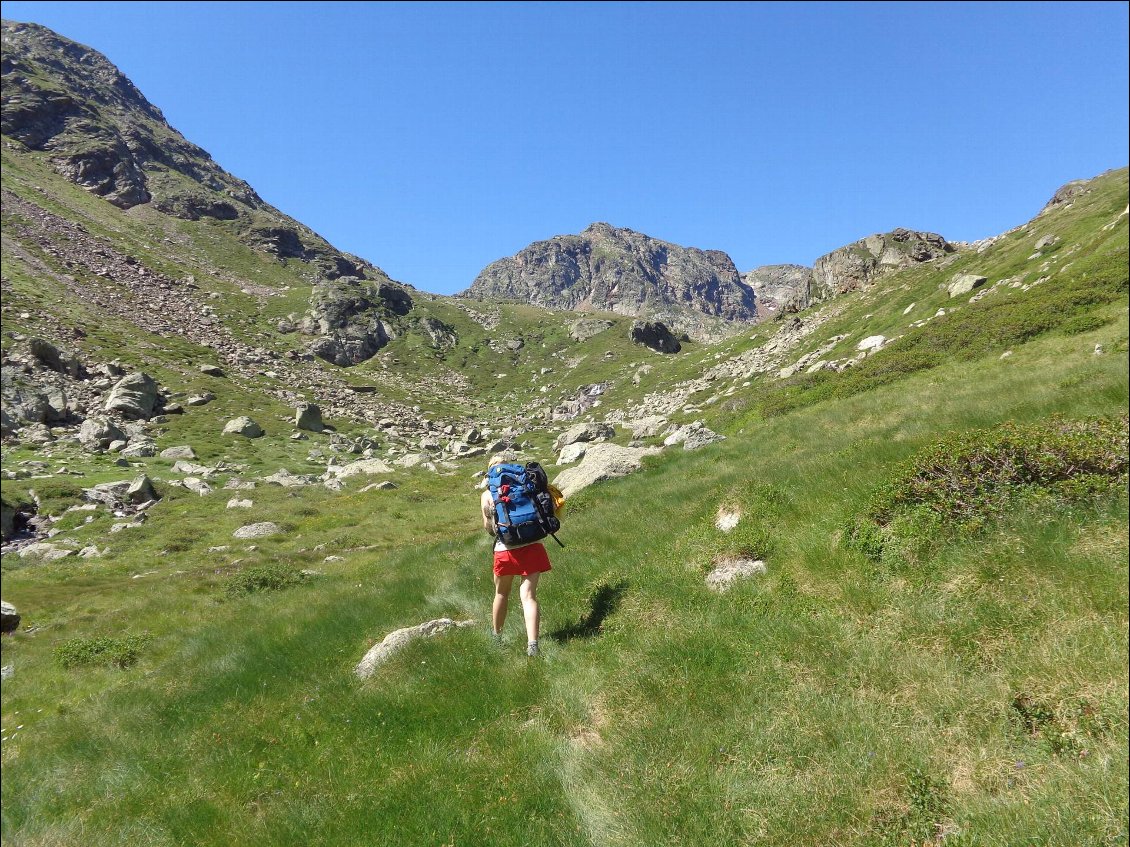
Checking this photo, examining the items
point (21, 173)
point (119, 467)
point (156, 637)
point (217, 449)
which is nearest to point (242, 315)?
point (21, 173)

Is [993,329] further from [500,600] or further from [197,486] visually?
[197,486]

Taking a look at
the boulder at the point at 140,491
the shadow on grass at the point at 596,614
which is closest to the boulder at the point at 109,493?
the boulder at the point at 140,491

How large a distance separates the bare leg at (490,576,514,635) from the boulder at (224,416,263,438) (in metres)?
66.6

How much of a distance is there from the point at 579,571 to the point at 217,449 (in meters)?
58.4

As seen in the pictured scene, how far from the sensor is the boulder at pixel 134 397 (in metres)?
50.9

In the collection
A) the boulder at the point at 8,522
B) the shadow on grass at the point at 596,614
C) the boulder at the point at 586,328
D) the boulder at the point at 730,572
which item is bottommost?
the shadow on grass at the point at 596,614

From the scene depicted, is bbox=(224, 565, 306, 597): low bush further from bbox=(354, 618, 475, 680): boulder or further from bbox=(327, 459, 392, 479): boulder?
bbox=(327, 459, 392, 479): boulder

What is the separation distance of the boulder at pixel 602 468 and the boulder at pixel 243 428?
2205 inches

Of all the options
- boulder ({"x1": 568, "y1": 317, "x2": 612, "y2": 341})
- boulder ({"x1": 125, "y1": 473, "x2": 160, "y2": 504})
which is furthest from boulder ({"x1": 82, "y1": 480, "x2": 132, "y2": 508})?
boulder ({"x1": 568, "y1": 317, "x2": 612, "y2": 341})

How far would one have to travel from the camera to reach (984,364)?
19.7 m

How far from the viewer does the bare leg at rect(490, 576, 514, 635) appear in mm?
7875

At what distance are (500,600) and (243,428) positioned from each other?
68.0 metres

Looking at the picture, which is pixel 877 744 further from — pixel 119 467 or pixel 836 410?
pixel 119 467

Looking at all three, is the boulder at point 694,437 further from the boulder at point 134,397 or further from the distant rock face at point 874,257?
the distant rock face at point 874,257
